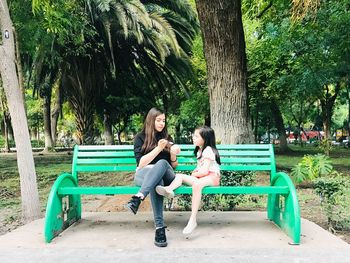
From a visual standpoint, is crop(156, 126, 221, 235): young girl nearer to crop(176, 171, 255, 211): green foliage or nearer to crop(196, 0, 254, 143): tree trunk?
crop(176, 171, 255, 211): green foliage

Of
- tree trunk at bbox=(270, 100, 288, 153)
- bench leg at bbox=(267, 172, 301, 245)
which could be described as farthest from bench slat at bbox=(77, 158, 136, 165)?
tree trunk at bbox=(270, 100, 288, 153)

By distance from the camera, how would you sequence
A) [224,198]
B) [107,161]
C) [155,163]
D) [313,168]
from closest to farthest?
[155,163] < [107,161] < [224,198] < [313,168]

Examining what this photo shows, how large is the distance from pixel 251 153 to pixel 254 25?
43.1 ft

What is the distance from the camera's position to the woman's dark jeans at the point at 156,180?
170 inches

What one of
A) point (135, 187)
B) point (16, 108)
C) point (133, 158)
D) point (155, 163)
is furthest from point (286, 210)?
point (16, 108)

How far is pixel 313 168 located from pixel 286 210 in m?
2.13

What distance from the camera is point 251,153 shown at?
547 cm

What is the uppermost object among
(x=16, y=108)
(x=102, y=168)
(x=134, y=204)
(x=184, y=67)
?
(x=184, y=67)

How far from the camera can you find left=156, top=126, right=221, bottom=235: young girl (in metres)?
4.55

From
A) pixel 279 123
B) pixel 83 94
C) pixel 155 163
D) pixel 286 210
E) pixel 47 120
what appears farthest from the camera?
pixel 47 120

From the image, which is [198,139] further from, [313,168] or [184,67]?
[184,67]

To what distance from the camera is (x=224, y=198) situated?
633 centimetres

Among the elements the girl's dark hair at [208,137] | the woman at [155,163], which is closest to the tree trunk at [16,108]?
the woman at [155,163]

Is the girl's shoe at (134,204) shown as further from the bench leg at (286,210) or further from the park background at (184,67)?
the park background at (184,67)
